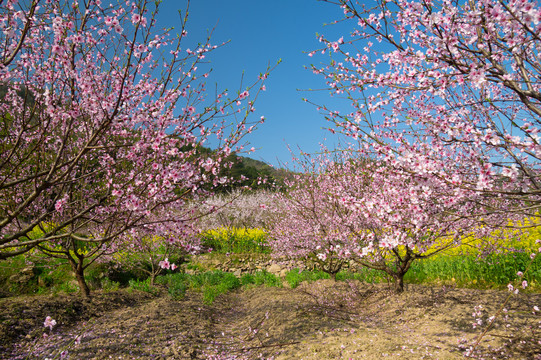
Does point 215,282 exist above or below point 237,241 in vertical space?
below

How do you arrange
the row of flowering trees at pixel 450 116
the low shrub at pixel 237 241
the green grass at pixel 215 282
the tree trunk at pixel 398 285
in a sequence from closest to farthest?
the row of flowering trees at pixel 450 116 → the tree trunk at pixel 398 285 → the green grass at pixel 215 282 → the low shrub at pixel 237 241

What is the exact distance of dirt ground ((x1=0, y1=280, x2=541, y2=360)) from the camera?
4070mm

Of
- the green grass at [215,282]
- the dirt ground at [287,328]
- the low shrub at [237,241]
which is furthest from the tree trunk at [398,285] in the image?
the low shrub at [237,241]

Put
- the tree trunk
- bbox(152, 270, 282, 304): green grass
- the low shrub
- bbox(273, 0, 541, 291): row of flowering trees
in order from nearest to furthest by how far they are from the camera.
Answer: bbox(273, 0, 541, 291): row of flowering trees, the tree trunk, bbox(152, 270, 282, 304): green grass, the low shrub

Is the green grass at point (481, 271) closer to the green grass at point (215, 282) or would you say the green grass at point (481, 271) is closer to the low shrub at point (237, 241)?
the green grass at point (215, 282)

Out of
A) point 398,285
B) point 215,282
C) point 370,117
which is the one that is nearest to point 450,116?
point 370,117

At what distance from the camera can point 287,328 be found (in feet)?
17.2

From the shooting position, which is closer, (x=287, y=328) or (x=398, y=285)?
(x=287, y=328)

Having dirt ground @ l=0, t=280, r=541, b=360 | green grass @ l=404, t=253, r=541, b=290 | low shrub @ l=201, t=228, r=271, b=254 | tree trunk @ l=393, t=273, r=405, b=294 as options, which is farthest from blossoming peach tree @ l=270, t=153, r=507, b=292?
low shrub @ l=201, t=228, r=271, b=254

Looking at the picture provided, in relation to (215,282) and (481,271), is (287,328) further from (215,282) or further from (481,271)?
(215,282)

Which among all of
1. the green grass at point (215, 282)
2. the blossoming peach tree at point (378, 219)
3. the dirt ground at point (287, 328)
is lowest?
the green grass at point (215, 282)

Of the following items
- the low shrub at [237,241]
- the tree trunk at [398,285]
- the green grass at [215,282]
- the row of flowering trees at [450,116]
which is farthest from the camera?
the low shrub at [237,241]

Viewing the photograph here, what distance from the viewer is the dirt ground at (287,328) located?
4070 millimetres

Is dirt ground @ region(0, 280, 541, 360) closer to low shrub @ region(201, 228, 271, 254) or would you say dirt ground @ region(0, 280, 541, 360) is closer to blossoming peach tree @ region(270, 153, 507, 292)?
blossoming peach tree @ region(270, 153, 507, 292)
